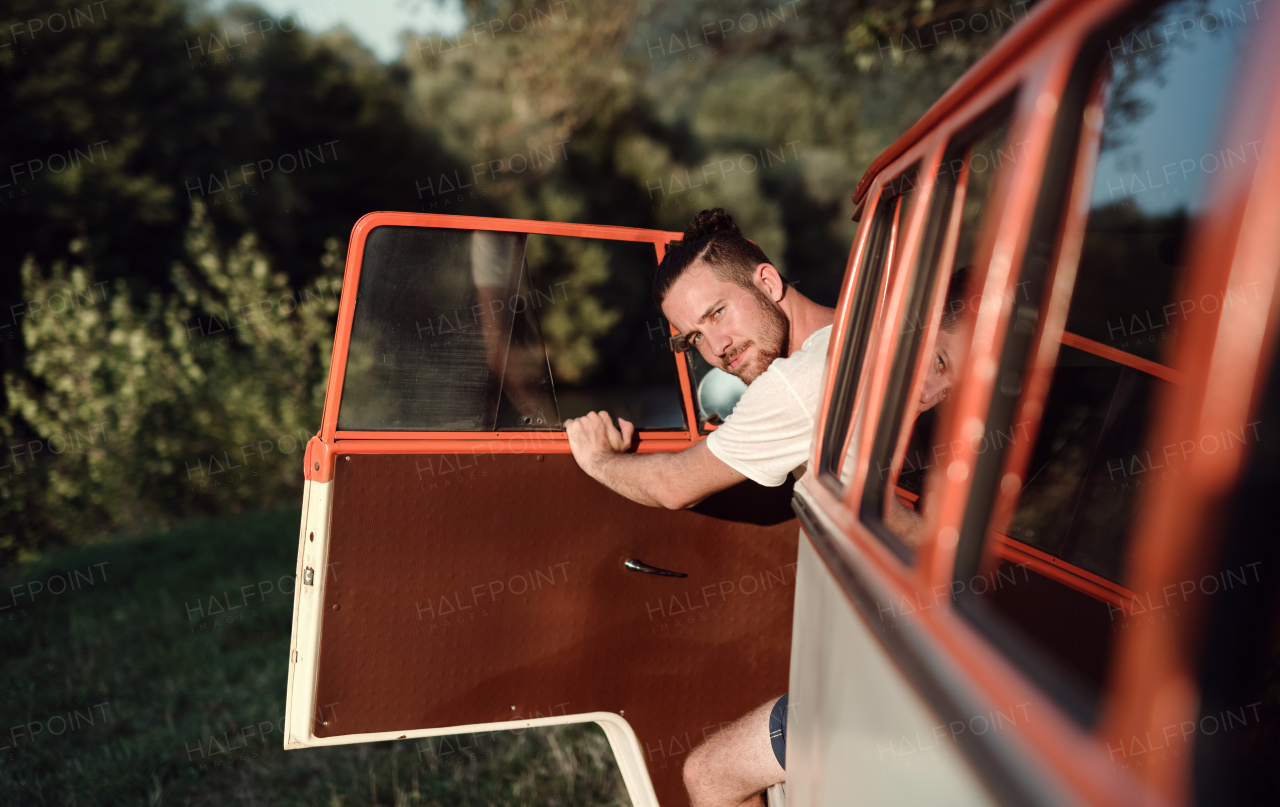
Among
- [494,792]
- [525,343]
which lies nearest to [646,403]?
[525,343]

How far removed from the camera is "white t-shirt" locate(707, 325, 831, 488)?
201 cm

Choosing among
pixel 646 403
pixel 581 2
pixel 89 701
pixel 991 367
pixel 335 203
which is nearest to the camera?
pixel 991 367

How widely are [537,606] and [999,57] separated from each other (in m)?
1.89

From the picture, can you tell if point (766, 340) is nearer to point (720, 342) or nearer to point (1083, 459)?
point (720, 342)

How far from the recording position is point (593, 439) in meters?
2.36

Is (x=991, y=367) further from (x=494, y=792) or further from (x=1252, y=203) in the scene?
(x=494, y=792)

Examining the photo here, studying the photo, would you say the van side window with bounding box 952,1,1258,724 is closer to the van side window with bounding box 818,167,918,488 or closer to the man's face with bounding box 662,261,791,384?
the van side window with bounding box 818,167,918,488

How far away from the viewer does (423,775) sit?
3.62m

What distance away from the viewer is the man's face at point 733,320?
248 centimetres

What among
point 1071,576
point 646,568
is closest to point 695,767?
→ point 646,568

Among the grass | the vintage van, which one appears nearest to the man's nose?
the vintage van

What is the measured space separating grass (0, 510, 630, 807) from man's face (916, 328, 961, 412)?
233 cm

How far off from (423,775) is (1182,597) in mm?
3668

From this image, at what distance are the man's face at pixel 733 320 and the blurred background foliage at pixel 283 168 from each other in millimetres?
3758
